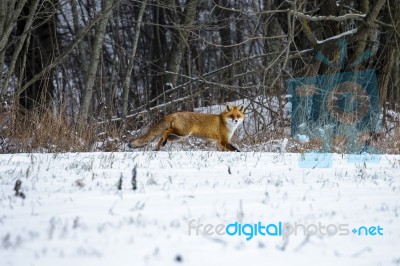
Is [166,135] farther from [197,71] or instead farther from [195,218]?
[195,218]

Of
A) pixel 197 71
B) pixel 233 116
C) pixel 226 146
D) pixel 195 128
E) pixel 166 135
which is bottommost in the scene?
pixel 226 146

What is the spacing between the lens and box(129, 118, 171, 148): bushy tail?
33.7 feet

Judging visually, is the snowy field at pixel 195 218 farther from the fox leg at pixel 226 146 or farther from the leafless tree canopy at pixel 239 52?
the leafless tree canopy at pixel 239 52

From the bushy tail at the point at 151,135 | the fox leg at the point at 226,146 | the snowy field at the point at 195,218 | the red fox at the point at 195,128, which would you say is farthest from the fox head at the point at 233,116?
the snowy field at the point at 195,218

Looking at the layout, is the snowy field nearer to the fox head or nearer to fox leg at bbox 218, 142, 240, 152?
fox leg at bbox 218, 142, 240, 152

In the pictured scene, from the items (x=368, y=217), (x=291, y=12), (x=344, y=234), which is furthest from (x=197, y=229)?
(x=291, y=12)

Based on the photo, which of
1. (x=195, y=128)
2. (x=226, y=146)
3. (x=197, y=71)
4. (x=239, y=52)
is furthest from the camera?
(x=197, y=71)

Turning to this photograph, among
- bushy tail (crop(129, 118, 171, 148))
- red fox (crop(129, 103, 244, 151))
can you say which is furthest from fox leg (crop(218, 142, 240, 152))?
bushy tail (crop(129, 118, 171, 148))

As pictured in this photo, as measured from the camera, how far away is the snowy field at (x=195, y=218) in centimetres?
359

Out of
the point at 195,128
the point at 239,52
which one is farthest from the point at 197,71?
the point at 195,128

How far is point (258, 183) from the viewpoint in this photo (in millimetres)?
5594

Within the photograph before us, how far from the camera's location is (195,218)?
163 inches

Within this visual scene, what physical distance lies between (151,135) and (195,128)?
0.87 metres

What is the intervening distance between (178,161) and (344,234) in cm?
355
